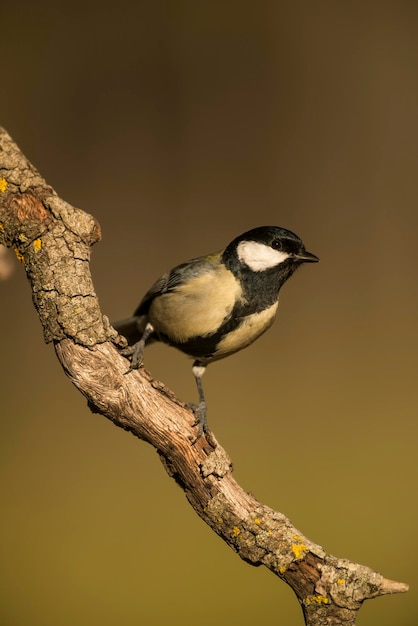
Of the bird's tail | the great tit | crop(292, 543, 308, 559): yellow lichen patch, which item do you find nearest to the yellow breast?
the great tit

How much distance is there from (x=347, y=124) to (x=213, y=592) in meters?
1.52

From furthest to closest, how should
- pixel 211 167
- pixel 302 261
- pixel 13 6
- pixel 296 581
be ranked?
pixel 211 167
pixel 13 6
pixel 302 261
pixel 296 581

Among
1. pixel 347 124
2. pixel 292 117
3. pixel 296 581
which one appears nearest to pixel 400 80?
pixel 347 124

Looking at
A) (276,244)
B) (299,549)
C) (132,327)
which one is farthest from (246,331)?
(299,549)

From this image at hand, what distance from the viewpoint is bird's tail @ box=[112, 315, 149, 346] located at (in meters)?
1.44

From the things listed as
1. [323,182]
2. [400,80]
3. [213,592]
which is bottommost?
[213,592]

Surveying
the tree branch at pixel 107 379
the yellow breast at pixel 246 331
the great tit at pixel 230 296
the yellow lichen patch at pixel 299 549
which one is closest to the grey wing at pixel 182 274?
the great tit at pixel 230 296

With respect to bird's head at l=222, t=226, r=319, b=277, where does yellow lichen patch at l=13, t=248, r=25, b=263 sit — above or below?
below

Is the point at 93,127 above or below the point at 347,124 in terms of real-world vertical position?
below

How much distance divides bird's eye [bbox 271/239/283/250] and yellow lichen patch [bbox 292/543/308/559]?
1.84 feet

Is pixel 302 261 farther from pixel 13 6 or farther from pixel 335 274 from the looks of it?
pixel 13 6

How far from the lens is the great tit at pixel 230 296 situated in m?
1.23

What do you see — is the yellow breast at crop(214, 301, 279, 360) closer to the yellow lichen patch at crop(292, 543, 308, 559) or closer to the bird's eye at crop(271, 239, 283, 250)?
the bird's eye at crop(271, 239, 283, 250)

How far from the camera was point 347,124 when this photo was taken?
1965mm
